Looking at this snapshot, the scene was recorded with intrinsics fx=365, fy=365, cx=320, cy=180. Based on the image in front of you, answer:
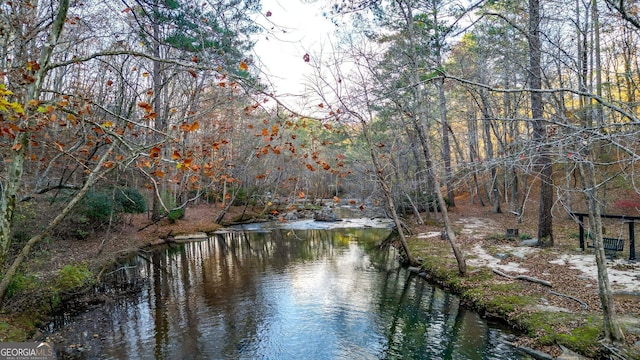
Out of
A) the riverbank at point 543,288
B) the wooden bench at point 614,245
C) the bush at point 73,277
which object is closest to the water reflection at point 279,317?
the riverbank at point 543,288

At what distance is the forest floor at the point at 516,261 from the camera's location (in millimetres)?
7191

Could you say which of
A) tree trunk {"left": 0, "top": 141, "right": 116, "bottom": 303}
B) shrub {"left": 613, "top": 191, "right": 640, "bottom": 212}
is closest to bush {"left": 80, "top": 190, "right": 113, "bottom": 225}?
tree trunk {"left": 0, "top": 141, "right": 116, "bottom": 303}

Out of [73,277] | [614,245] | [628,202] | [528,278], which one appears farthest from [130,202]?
[628,202]

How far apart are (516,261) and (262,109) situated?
30.9ft

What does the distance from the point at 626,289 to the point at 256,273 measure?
32.6ft

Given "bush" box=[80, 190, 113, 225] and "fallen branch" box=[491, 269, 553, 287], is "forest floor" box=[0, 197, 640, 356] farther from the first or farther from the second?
"bush" box=[80, 190, 113, 225]

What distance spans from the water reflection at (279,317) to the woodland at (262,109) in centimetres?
198

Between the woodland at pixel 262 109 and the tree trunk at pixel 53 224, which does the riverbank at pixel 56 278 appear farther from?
the tree trunk at pixel 53 224

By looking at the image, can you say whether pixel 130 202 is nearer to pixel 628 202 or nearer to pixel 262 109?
pixel 262 109

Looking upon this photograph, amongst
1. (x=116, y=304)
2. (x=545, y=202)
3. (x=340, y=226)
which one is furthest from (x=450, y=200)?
(x=116, y=304)

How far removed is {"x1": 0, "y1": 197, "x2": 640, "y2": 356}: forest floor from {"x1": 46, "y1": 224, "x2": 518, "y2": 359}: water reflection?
1063 mm

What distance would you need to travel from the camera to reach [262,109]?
482 cm

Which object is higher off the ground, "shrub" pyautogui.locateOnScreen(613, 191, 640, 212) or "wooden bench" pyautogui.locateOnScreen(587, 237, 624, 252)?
"shrub" pyautogui.locateOnScreen(613, 191, 640, 212)

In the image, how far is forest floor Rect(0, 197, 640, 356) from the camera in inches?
283
